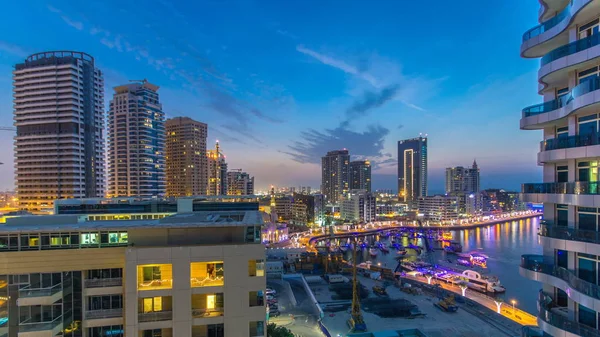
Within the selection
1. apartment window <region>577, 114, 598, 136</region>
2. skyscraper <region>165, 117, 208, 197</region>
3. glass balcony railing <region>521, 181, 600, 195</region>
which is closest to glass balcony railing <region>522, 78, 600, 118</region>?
apartment window <region>577, 114, 598, 136</region>

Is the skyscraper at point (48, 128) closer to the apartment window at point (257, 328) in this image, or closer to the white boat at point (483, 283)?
the apartment window at point (257, 328)

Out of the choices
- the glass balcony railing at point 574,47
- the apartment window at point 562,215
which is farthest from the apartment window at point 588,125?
the apartment window at point 562,215

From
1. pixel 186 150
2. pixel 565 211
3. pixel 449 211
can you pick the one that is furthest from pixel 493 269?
pixel 186 150

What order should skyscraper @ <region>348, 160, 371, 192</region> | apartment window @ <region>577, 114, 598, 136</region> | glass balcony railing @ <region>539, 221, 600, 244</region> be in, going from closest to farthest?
glass balcony railing @ <region>539, 221, 600, 244</region>
apartment window @ <region>577, 114, 598, 136</region>
skyscraper @ <region>348, 160, 371, 192</region>

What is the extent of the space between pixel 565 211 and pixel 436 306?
21.8 m

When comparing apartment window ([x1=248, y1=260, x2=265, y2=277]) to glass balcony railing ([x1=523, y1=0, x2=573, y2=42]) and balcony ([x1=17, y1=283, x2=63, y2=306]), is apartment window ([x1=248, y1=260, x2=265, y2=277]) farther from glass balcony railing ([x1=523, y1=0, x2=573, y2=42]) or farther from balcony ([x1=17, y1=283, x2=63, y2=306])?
glass balcony railing ([x1=523, y1=0, x2=573, y2=42])

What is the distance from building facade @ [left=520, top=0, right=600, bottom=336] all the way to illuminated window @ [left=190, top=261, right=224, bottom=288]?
833 cm

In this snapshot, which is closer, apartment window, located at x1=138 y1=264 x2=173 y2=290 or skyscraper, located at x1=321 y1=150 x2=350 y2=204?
apartment window, located at x1=138 y1=264 x2=173 y2=290

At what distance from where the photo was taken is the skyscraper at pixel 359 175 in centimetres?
16225

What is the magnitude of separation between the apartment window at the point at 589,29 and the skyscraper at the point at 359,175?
156635 mm

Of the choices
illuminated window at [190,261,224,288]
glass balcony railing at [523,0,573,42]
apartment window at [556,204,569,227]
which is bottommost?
illuminated window at [190,261,224,288]

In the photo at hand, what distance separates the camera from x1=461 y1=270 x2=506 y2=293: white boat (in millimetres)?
35125

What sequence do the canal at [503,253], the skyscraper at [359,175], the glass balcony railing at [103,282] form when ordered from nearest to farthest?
the glass balcony railing at [103,282]
the canal at [503,253]
the skyscraper at [359,175]

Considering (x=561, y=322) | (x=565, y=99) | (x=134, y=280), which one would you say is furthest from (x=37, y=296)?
(x=565, y=99)
